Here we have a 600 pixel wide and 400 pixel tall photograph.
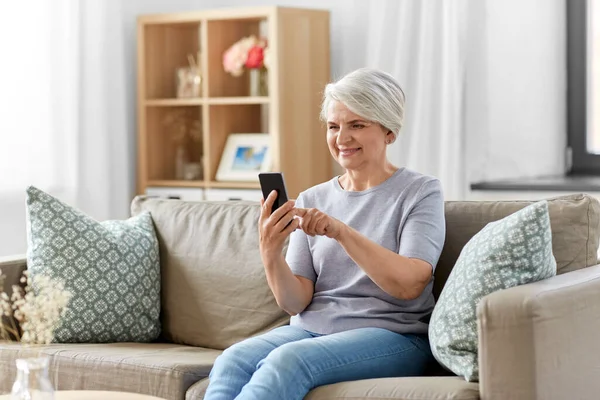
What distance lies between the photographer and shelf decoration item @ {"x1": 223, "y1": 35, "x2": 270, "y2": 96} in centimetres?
428

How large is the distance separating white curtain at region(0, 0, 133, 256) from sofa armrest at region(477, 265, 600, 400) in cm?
258

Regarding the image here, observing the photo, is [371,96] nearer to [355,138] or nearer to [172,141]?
[355,138]

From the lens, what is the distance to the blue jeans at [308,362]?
2.14m

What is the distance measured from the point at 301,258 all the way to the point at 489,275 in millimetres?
552

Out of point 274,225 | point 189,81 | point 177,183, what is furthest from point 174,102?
point 274,225

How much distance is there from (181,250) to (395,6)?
5.36ft

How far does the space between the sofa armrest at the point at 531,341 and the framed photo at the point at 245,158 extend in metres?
2.30

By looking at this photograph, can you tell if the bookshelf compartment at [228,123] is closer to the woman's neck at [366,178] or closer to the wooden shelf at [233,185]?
the wooden shelf at [233,185]

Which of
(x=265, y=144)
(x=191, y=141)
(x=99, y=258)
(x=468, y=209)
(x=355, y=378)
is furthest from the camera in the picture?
(x=191, y=141)

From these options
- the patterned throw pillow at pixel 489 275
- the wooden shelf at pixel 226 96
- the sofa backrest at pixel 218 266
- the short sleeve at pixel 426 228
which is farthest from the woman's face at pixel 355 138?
the wooden shelf at pixel 226 96

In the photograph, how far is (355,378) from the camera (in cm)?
224

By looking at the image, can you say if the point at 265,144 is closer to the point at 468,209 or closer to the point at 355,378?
the point at 468,209

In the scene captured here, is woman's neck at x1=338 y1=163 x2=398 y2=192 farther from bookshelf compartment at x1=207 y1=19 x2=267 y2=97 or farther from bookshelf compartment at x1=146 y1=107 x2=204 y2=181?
bookshelf compartment at x1=146 y1=107 x2=204 y2=181

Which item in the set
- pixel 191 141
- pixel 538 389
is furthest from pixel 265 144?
pixel 538 389
